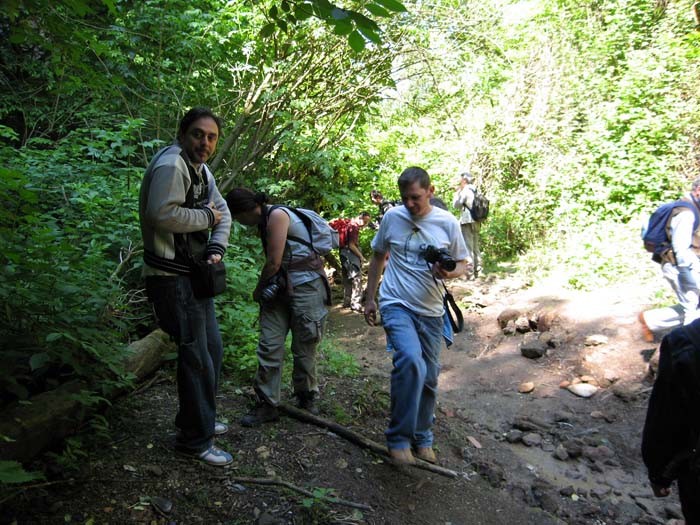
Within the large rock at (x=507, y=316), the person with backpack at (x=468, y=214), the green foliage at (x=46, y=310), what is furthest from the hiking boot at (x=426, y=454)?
the person with backpack at (x=468, y=214)

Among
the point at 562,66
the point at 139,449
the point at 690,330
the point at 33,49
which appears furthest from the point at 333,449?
the point at 562,66

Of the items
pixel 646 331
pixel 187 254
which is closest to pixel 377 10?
pixel 187 254

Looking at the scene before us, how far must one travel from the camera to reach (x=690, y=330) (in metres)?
1.90

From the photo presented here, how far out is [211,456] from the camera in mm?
3043

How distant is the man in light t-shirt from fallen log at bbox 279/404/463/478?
125 millimetres

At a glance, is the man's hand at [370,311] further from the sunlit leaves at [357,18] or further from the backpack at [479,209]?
the backpack at [479,209]

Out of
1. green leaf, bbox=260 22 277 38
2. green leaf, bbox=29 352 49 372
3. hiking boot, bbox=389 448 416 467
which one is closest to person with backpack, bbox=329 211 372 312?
hiking boot, bbox=389 448 416 467

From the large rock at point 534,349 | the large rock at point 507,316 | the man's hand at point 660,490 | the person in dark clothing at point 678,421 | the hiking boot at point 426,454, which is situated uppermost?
the person in dark clothing at point 678,421

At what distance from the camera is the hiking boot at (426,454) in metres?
3.62

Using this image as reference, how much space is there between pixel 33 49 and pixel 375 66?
6922mm

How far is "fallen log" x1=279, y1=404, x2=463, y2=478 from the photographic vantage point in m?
3.51

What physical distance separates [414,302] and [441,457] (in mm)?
1448

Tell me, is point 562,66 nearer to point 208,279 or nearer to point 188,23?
point 188,23

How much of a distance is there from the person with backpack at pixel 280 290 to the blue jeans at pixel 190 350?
67 centimetres
